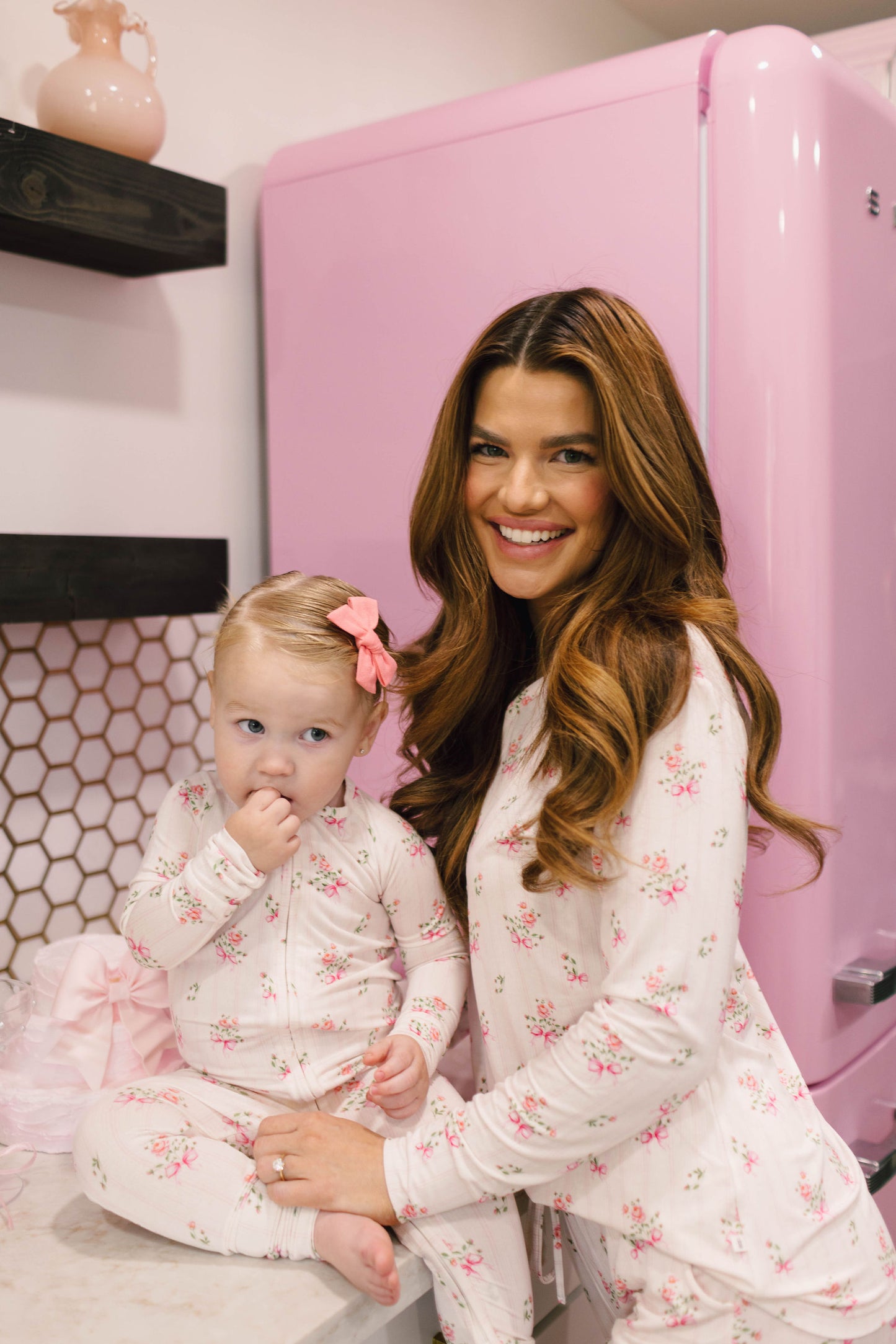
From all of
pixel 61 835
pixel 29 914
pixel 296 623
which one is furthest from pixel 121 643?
pixel 296 623

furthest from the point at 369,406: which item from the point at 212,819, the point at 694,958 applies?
the point at 694,958

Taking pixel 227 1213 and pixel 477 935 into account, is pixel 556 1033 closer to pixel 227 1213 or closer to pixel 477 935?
pixel 477 935

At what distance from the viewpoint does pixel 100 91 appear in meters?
1.35

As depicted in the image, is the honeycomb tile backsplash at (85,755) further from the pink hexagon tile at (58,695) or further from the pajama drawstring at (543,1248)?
the pajama drawstring at (543,1248)

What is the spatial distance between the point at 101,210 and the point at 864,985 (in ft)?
4.10

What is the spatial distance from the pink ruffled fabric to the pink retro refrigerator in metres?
0.63

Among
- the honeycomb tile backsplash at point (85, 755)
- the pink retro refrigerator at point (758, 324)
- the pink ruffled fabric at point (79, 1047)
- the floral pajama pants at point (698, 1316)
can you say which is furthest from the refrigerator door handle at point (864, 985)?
the honeycomb tile backsplash at point (85, 755)

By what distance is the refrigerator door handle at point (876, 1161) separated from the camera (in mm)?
1415

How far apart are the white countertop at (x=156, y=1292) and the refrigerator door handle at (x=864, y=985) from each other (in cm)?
64

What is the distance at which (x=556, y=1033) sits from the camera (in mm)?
1032

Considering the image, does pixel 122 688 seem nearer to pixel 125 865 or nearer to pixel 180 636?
pixel 180 636

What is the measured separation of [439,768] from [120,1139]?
0.49m

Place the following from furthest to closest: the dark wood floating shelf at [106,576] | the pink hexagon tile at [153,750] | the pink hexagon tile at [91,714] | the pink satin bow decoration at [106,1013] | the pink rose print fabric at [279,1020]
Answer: the pink hexagon tile at [153,750]
the pink hexagon tile at [91,714]
the dark wood floating shelf at [106,576]
the pink satin bow decoration at [106,1013]
the pink rose print fabric at [279,1020]

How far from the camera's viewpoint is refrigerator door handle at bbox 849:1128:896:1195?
1.42 m
